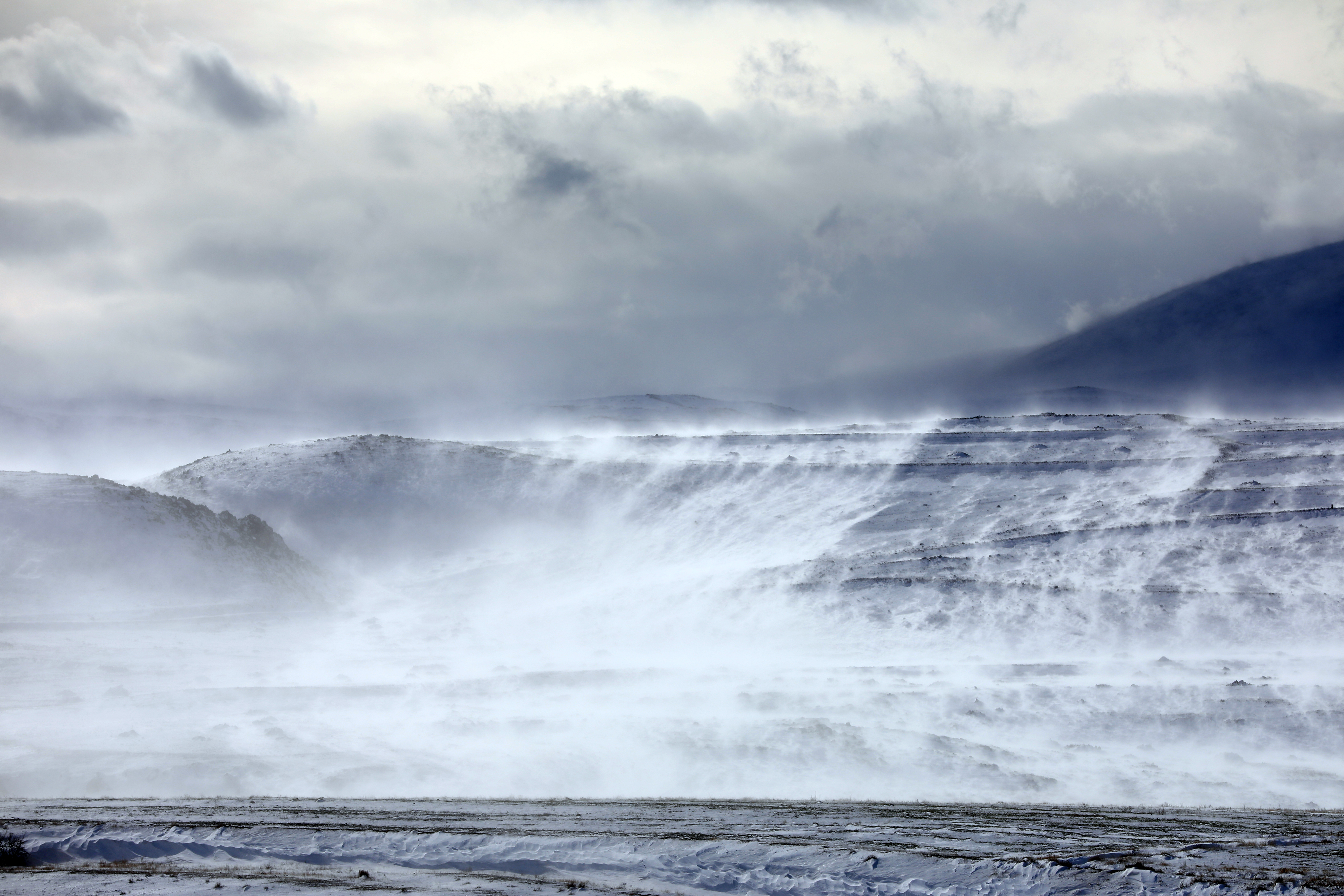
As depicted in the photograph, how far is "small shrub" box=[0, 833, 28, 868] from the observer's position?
1172 centimetres

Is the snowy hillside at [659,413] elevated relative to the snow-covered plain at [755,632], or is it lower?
elevated

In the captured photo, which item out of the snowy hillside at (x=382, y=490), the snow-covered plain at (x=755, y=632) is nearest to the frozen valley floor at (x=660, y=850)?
the snow-covered plain at (x=755, y=632)

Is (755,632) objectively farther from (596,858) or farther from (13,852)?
(13,852)

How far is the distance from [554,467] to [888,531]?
58.1ft

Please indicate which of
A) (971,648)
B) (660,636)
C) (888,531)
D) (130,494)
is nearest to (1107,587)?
(971,648)

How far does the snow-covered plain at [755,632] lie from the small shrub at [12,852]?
15.5 feet

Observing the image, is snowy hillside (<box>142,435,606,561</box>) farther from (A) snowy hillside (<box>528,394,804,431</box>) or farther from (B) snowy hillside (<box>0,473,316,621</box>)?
(A) snowy hillside (<box>528,394,804,431</box>)

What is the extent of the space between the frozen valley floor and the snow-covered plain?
299cm

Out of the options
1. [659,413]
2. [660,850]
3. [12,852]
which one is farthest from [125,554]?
[659,413]

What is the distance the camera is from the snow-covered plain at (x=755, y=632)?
18.3 m

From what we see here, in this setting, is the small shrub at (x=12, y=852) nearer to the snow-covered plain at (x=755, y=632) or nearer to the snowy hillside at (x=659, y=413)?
the snow-covered plain at (x=755, y=632)

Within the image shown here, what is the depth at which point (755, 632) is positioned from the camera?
29.6 metres

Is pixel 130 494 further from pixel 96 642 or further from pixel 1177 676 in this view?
pixel 1177 676

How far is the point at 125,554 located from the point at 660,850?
28.7 m
